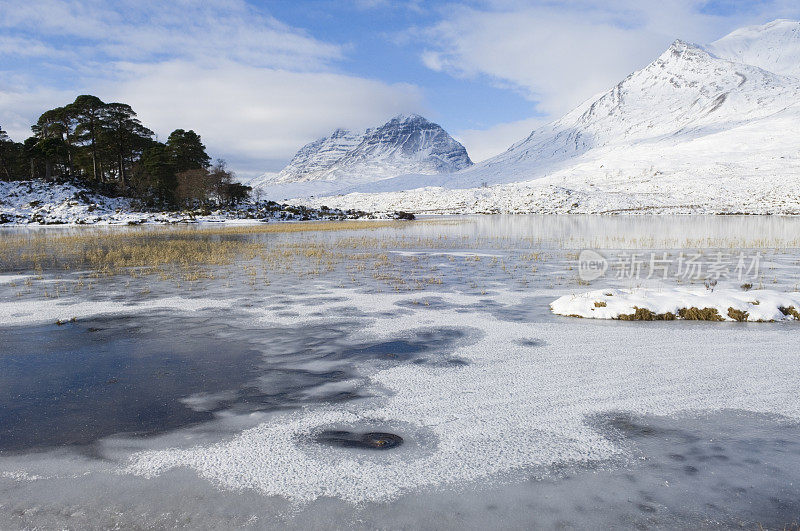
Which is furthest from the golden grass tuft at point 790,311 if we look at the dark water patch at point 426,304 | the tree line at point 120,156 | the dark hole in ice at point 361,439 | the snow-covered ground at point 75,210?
the tree line at point 120,156

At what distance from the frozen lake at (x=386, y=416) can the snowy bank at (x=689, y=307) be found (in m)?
0.47

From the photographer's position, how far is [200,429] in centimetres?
586

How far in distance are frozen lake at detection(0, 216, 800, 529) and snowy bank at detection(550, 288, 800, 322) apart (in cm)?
47

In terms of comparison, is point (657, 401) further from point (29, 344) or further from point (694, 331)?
point (29, 344)

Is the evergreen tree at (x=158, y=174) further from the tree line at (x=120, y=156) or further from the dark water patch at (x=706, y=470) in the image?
the dark water patch at (x=706, y=470)

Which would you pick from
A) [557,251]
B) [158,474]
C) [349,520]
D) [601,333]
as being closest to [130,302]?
[158,474]

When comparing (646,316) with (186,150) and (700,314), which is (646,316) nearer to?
(700,314)

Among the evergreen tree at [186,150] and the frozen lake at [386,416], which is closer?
the frozen lake at [386,416]

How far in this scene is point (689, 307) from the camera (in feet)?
37.8

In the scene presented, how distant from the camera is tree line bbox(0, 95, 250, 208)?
68500 millimetres

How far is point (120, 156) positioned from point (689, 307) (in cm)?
8174

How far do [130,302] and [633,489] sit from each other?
45.2 feet

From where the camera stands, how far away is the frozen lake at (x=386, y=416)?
4.41 metres

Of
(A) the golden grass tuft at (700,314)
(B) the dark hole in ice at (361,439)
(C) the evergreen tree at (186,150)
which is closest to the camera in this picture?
(B) the dark hole in ice at (361,439)
